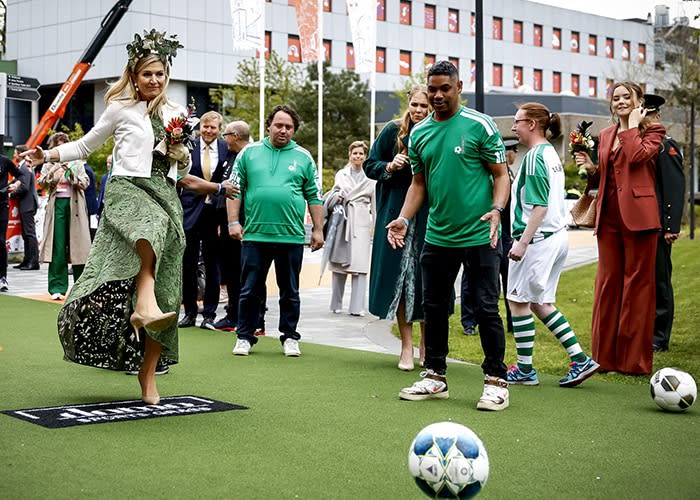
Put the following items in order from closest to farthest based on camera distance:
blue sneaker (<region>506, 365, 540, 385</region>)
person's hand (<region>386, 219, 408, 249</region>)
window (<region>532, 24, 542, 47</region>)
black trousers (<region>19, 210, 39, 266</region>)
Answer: person's hand (<region>386, 219, 408, 249</region>), blue sneaker (<region>506, 365, 540, 385</region>), black trousers (<region>19, 210, 39, 266</region>), window (<region>532, 24, 542, 47</region>)

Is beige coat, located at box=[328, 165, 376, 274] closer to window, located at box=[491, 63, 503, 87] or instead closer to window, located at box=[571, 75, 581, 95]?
window, located at box=[491, 63, 503, 87]

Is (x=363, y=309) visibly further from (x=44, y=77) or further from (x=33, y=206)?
(x=44, y=77)

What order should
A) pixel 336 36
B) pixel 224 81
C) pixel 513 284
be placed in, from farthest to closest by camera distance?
pixel 336 36
pixel 224 81
pixel 513 284

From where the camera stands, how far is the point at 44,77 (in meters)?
60.3

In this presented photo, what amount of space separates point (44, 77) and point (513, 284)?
5598 cm

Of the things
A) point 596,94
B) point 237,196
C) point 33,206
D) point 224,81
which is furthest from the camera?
point 596,94

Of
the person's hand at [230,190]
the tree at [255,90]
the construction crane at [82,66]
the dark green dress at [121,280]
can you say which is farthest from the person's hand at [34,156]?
the tree at [255,90]

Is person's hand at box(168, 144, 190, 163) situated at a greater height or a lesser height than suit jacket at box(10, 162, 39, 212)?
lesser

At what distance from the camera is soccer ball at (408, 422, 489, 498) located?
4.11 m

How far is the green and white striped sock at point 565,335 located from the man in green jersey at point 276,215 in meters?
2.42

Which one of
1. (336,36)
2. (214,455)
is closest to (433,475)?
(214,455)

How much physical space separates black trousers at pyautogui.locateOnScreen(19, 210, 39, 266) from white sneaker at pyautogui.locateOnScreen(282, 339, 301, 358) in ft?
39.2

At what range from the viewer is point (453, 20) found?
7350cm

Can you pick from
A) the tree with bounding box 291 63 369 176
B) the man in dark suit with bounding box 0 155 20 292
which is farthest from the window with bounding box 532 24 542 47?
the man in dark suit with bounding box 0 155 20 292
